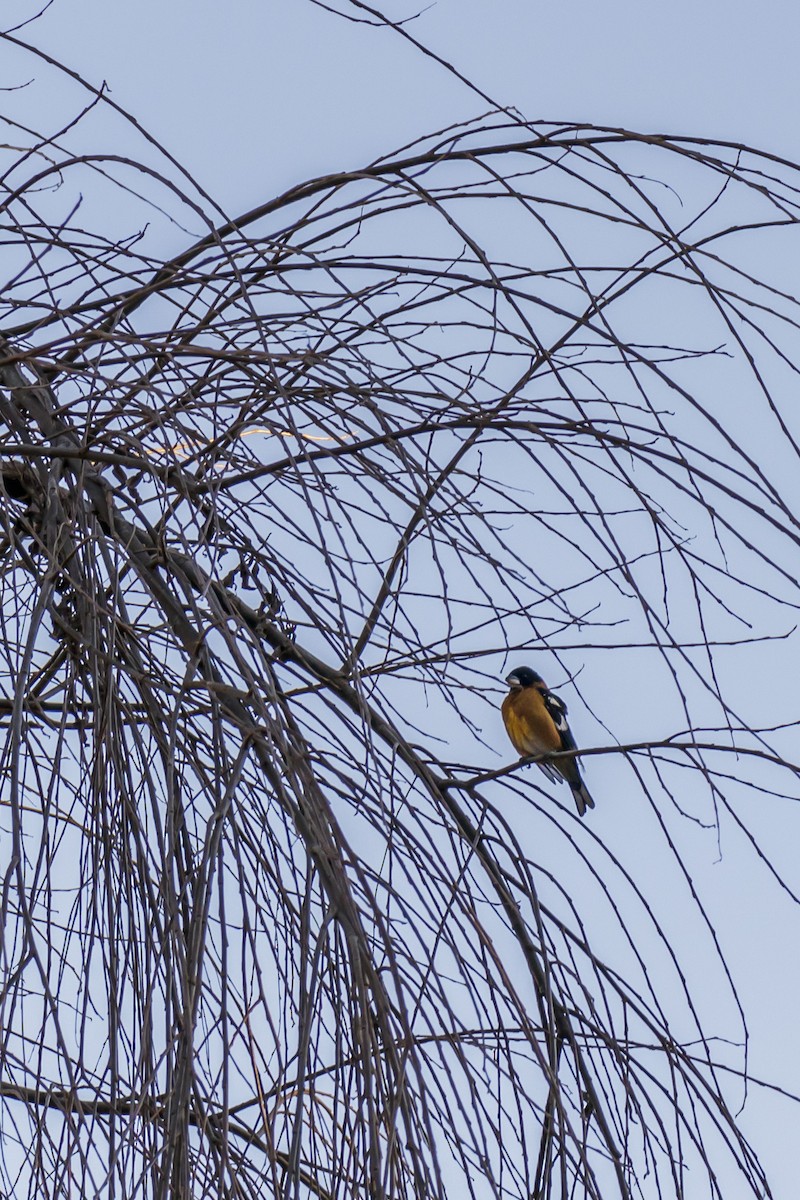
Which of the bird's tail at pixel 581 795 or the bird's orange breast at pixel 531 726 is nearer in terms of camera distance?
the bird's orange breast at pixel 531 726

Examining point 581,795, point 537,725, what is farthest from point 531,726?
point 581,795

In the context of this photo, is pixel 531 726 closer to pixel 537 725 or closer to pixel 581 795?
pixel 537 725

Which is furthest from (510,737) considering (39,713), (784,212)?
(784,212)

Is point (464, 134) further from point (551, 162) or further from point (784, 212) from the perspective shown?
point (784, 212)

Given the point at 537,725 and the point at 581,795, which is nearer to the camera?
the point at 537,725

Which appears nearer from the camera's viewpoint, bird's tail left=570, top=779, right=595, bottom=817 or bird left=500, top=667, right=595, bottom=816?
bird left=500, top=667, right=595, bottom=816

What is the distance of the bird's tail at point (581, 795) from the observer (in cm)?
446

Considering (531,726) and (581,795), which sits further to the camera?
(581,795)

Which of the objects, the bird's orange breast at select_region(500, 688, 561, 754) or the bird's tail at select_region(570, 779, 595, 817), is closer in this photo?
the bird's orange breast at select_region(500, 688, 561, 754)

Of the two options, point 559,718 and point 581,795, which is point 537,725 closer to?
point 559,718

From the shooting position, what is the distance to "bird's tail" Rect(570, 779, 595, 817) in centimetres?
446

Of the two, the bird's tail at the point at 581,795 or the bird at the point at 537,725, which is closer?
the bird at the point at 537,725

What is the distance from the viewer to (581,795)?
14.8 feet

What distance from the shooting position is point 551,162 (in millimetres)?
1431
